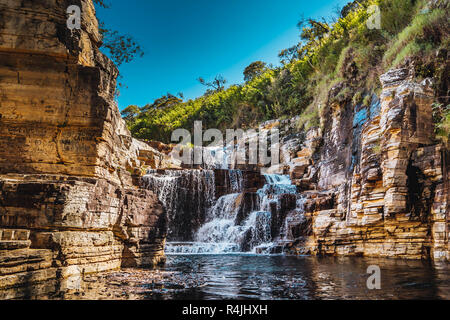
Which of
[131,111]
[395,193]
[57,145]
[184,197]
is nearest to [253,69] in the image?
[131,111]

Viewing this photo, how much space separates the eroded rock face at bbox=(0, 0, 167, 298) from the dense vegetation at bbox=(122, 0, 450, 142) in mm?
9640

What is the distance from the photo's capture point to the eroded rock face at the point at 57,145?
17.0 feet

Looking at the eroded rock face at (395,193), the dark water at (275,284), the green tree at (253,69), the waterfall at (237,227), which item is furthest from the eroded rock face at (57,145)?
the green tree at (253,69)

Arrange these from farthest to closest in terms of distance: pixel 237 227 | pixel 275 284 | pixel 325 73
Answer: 1. pixel 325 73
2. pixel 237 227
3. pixel 275 284

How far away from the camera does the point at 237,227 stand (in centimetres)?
1532

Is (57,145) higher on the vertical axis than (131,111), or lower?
lower

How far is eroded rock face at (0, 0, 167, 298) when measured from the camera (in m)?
5.18

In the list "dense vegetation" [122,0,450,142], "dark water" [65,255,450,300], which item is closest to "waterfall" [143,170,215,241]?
"dense vegetation" [122,0,450,142]

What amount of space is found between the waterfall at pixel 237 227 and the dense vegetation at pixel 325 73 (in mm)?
6342

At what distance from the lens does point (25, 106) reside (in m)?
6.18

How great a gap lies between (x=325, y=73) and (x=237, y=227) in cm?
1406

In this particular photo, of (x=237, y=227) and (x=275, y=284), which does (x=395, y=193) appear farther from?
(x=237, y=227)

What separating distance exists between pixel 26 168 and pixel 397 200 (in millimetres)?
9606
